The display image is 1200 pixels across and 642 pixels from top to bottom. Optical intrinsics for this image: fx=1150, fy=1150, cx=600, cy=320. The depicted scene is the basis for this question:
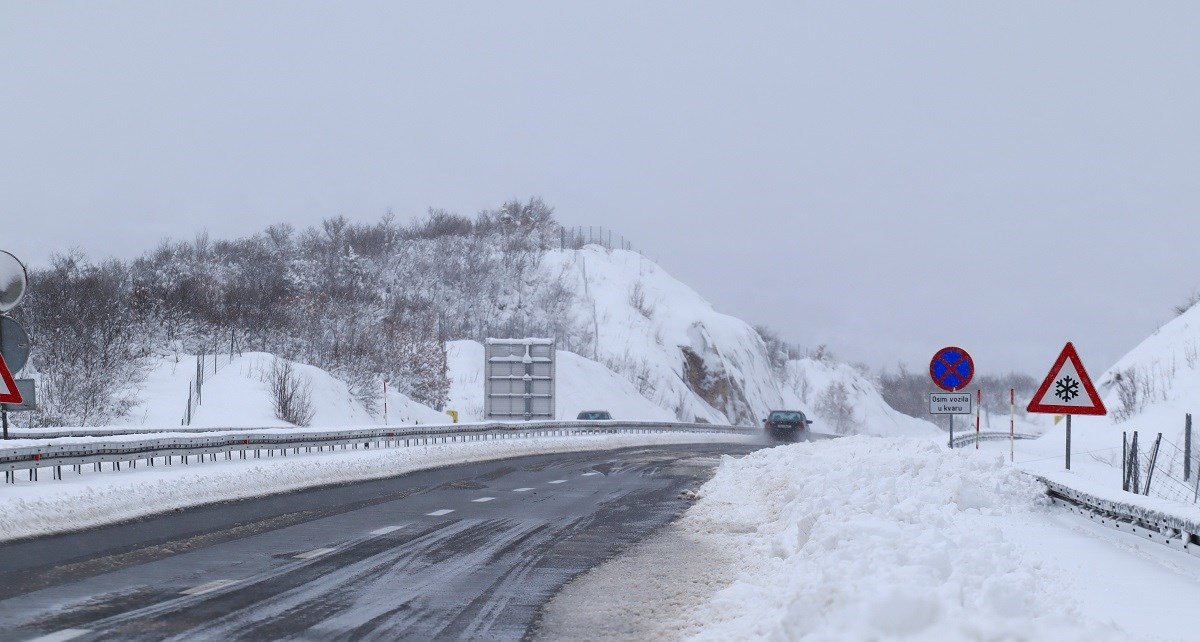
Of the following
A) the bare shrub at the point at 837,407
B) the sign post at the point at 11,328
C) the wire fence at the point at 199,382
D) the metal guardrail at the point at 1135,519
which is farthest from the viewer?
the bare shrub at the point at 837,407

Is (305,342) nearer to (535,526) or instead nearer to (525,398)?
(525,398)

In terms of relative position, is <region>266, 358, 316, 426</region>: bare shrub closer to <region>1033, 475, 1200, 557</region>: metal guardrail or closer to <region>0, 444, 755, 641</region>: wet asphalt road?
<region>0, 444, 755, 641</region>: wet asphalt road

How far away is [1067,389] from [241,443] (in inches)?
699

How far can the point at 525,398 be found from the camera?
1879 inches

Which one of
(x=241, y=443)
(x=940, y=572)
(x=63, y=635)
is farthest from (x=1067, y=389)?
(x=241, y=443)

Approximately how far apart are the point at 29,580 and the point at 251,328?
72412 mm

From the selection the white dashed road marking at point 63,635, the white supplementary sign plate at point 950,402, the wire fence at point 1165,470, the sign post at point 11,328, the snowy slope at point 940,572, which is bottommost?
the wire fence at point 1165,470

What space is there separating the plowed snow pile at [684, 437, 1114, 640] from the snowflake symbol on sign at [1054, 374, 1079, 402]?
1.10 meters

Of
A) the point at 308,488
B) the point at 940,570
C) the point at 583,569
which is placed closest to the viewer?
the point at 940,570

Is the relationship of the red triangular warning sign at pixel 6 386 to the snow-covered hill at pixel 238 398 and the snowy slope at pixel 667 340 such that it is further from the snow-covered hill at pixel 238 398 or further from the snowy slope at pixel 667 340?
the snowy slope at pixel 667 340

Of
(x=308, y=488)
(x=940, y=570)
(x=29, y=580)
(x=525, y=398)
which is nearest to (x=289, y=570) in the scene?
(x=29, y=580)

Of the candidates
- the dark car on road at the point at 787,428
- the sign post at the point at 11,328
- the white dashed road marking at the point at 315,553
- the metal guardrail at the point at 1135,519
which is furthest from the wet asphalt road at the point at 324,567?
the dark car on road at the point at 787,428

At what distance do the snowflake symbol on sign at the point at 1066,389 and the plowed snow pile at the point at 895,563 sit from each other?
110 centimetres

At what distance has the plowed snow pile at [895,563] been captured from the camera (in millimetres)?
5840
